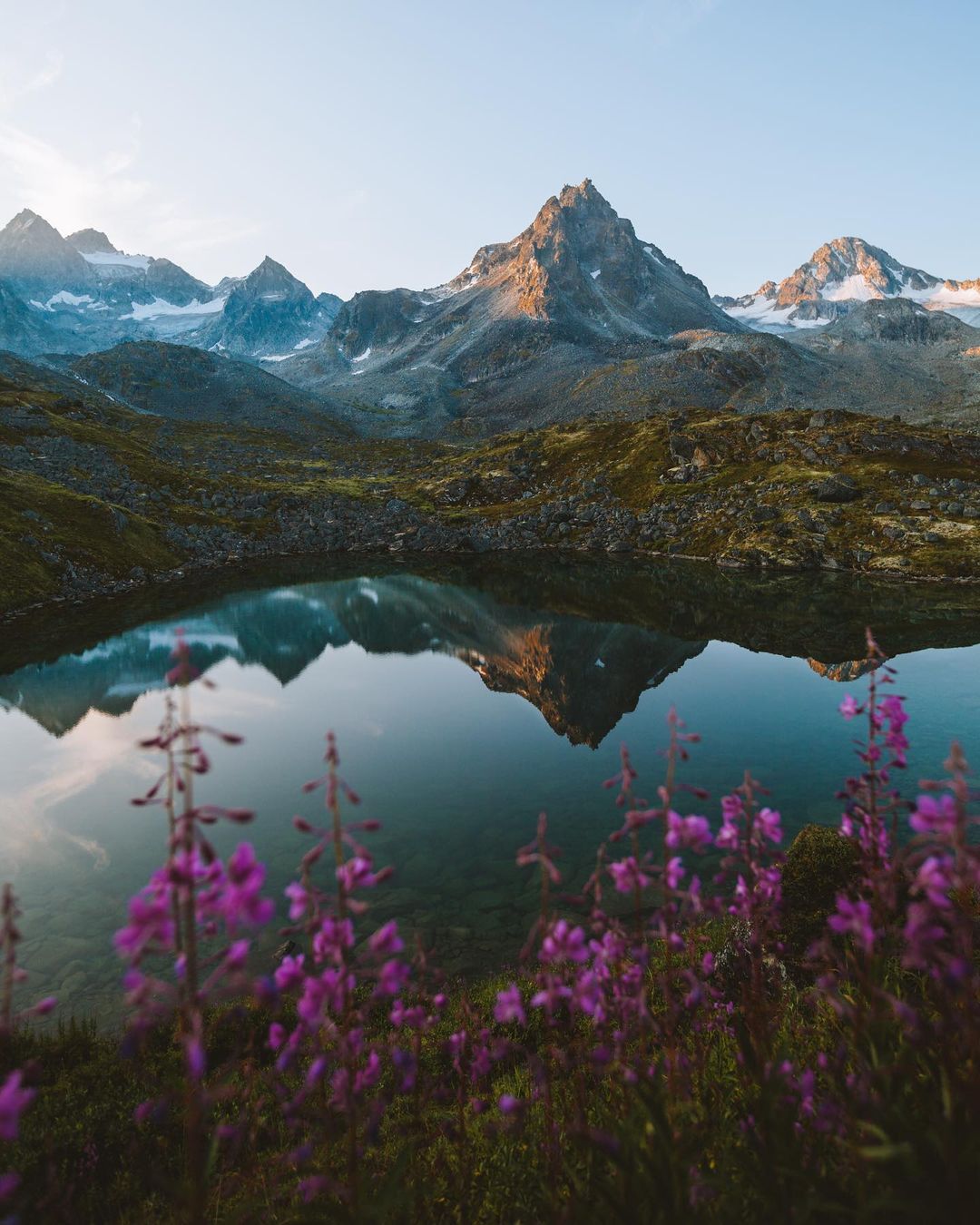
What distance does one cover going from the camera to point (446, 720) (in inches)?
1441

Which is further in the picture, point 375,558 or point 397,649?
point 375,558

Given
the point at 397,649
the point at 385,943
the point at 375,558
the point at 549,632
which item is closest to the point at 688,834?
the point at 385,943

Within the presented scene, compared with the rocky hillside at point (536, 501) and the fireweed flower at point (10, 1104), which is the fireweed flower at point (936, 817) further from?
the rocky hillside at point (536, 501)

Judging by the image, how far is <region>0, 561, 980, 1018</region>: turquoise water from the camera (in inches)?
800

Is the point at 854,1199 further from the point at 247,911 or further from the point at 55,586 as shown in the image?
the point at 55,586

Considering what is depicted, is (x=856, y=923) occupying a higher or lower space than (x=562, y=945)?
higher

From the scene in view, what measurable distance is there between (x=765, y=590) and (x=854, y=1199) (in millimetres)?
70548

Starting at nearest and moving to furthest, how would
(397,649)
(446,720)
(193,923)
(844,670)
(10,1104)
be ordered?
(10,1104), (193,923), (446,720), (844,670), (397,649)

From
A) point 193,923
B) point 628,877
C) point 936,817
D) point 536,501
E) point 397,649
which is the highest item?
point 536,501

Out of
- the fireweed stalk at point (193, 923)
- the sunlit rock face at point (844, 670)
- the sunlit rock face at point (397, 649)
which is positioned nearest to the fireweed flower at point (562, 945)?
the fireweed stalk at point (193, 923)

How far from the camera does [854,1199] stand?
4.89m

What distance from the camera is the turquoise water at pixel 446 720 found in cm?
2031

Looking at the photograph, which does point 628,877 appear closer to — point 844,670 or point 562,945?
point 562,945

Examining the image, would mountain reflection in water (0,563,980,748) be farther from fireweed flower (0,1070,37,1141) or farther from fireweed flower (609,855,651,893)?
fireweed flower (0,1070,37,1141)
